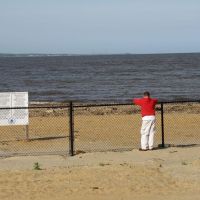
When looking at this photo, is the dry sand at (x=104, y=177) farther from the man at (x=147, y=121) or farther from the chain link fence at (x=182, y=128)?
the chain link fence at (x=182, y=128)

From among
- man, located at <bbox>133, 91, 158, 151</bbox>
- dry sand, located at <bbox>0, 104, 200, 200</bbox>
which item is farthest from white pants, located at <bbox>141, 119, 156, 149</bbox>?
dry sand, located at <bbox>0, 104, 200, 200</bbox>

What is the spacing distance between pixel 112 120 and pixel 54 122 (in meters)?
2.21

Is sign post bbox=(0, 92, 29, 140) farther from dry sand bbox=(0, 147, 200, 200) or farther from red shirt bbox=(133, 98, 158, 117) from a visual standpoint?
red shirt bbox=(133, 98, 158, 117)

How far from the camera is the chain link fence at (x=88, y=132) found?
17473mm

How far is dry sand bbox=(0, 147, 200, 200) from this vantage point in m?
11.2

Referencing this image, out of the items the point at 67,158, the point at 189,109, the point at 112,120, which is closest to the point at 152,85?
the point at 189,109

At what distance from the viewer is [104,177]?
12.6 metres

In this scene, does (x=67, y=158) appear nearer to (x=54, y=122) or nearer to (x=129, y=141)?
(x=129, y=141)

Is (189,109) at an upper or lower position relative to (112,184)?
upper

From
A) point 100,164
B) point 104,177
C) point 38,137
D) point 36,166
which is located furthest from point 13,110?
point 104,177

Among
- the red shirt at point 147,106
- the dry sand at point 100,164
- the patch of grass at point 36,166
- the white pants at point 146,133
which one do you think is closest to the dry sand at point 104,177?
the dry sand at point 100,164

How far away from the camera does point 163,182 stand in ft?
39.8

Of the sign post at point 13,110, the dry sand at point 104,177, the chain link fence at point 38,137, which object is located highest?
the sign post at point 13,110

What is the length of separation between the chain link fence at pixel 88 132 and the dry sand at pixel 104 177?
1.26m
